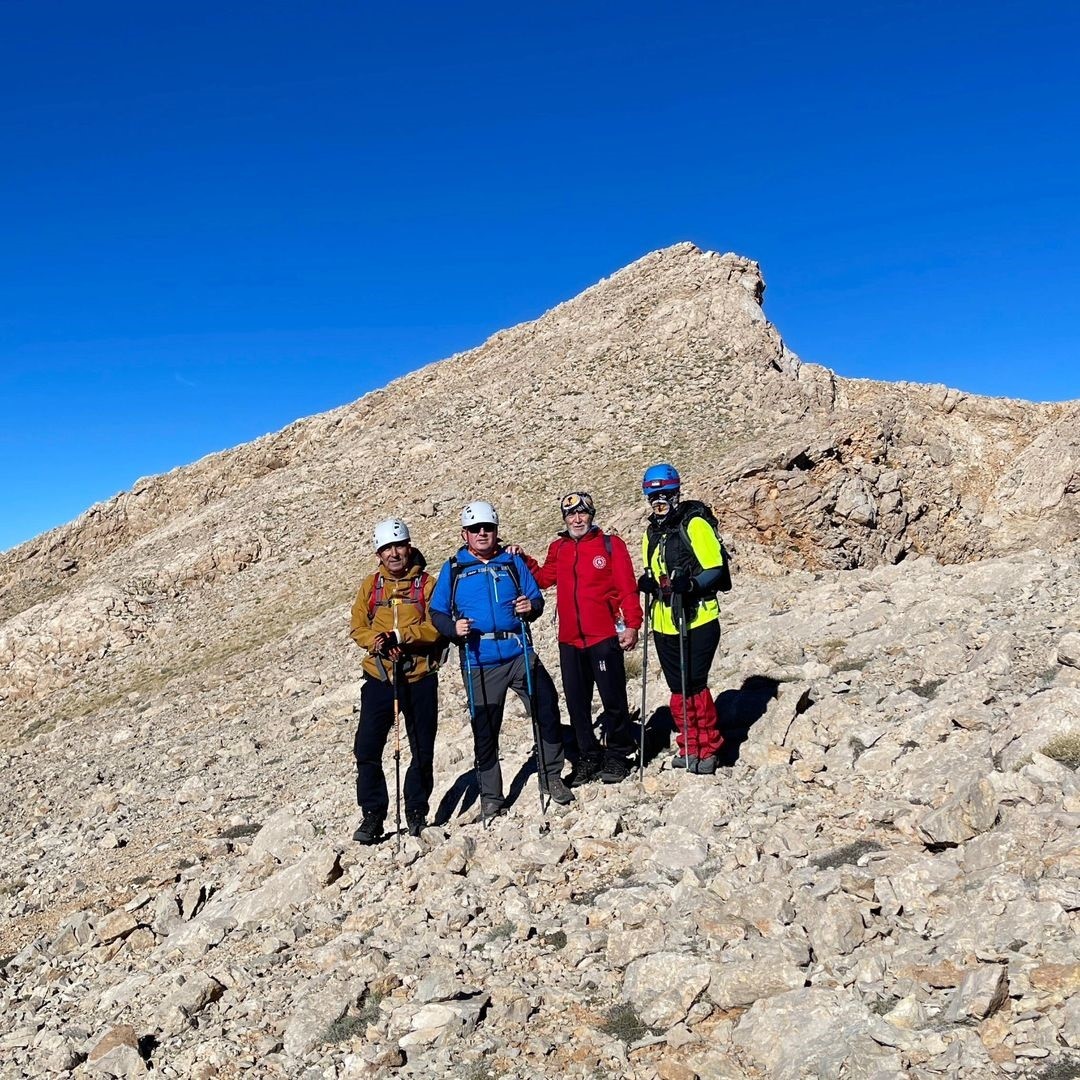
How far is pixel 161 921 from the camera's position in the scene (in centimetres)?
760

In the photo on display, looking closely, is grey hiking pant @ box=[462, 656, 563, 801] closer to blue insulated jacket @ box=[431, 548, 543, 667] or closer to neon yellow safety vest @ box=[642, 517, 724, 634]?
blue insulated jacket @ box=[431, 548, 543, 667]

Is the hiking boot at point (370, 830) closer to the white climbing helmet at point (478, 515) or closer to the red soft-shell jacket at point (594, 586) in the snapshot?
the red soft-shell jacket at point (594, 586)

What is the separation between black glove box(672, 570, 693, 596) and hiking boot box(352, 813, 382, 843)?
12.1 feet

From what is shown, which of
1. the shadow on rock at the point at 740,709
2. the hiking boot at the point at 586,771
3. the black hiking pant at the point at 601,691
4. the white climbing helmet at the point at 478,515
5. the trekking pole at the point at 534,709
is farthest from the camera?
the shadow on rock at the point at 740,709

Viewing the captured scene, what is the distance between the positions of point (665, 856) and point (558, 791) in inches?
69.5

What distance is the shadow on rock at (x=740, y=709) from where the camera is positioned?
843cm

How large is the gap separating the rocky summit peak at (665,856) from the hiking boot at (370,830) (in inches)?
8.2

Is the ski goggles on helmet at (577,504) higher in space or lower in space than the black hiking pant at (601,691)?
higher

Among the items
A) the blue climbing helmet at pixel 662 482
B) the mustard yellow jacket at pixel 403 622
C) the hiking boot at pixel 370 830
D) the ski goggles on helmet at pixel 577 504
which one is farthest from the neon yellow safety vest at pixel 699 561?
the hiking boot at pixel 370 830

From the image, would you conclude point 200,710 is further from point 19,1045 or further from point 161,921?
point 19,1045

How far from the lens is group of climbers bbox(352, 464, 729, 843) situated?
7.77 m

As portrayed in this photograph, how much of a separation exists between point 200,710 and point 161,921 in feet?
35.9

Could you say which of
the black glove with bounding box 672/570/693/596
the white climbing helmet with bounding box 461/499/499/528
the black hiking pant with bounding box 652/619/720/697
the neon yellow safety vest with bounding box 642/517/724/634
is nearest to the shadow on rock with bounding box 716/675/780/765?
the black hiking pant with bounding box 652/619/720/697

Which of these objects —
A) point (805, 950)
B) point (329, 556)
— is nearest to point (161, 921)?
point (805, 950)
